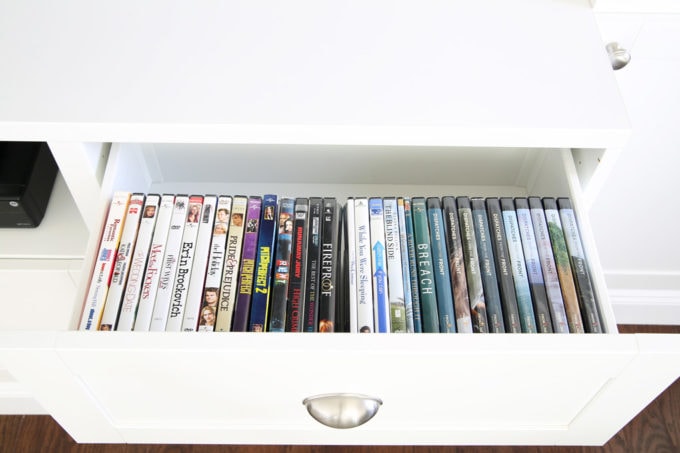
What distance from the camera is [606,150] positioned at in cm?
71

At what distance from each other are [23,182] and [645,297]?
1270mm

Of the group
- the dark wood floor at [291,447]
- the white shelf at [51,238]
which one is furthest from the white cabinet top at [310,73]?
the dark wood floor at [291,447]

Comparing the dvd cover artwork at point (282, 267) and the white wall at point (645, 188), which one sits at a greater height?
the white wall at point (645, 188)

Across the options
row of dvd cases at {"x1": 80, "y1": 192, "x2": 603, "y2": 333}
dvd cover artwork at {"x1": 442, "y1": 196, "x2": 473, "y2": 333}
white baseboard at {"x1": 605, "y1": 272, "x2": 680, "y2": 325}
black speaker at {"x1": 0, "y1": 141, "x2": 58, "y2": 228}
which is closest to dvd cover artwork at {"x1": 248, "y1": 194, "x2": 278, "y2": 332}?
row of dvd cases at {"x1": 80, "y1": 192, "x2": 603, "y2": 333}

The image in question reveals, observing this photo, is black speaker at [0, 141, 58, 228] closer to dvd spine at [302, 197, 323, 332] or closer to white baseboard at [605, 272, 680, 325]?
dvd spine at [302, 197, 323, 332]

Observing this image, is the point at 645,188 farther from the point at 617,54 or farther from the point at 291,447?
the point at 291,447

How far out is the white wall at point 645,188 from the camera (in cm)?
80

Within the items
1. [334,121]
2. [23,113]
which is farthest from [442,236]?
[23,113]

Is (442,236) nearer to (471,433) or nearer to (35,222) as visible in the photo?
(471,433)

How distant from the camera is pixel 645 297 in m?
1.31

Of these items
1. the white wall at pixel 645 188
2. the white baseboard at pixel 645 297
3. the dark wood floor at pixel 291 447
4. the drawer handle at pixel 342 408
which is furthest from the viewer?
the white baseboard at pixel 645 297

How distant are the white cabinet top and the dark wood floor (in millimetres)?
703

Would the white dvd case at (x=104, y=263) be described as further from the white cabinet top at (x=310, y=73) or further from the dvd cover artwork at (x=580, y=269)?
the dvd cover artwork at (x=580, y=269)

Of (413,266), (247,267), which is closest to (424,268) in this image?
(413,266)
